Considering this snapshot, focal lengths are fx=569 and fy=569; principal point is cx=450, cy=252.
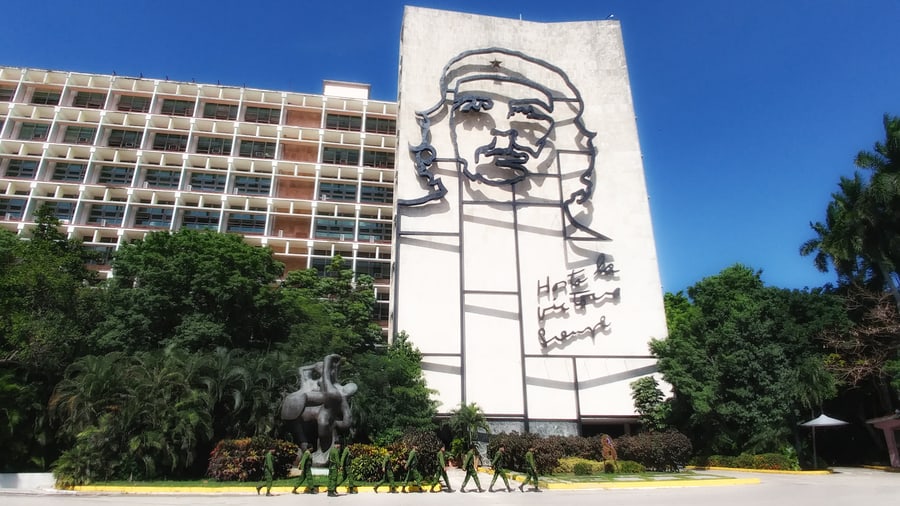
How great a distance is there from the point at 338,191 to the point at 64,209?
2273cm

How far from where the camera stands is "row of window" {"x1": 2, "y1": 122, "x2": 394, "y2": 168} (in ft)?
165

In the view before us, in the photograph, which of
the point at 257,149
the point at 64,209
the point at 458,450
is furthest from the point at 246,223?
the point at 458,450

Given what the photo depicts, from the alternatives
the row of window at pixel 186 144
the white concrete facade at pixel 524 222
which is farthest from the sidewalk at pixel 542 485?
the row of window at pixel 186 144

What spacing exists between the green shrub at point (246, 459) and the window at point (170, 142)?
4025cm

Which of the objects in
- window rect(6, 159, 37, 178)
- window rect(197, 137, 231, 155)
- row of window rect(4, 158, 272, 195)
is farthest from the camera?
window rect(197, 137, 231, 155)

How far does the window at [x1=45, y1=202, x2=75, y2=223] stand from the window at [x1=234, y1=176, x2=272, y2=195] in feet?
43.0

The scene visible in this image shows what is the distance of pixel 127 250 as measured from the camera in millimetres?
30594

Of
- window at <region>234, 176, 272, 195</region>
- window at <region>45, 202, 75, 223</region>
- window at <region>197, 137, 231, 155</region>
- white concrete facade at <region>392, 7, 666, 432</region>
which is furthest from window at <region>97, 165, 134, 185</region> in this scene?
white concrete facade at <region>392, 7, 666, 432</region>

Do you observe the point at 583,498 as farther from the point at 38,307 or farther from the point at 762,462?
the point at 38,307

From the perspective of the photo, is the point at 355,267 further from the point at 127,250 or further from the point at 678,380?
the point at 678,380

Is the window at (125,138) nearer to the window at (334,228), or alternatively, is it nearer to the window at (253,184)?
the window at (253,184)

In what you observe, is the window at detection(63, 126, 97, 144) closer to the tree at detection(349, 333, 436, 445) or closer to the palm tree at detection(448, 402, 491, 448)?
the tree at detection(349, 333, 436, 445)

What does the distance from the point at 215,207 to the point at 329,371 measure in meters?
34.3

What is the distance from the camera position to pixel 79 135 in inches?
1998
